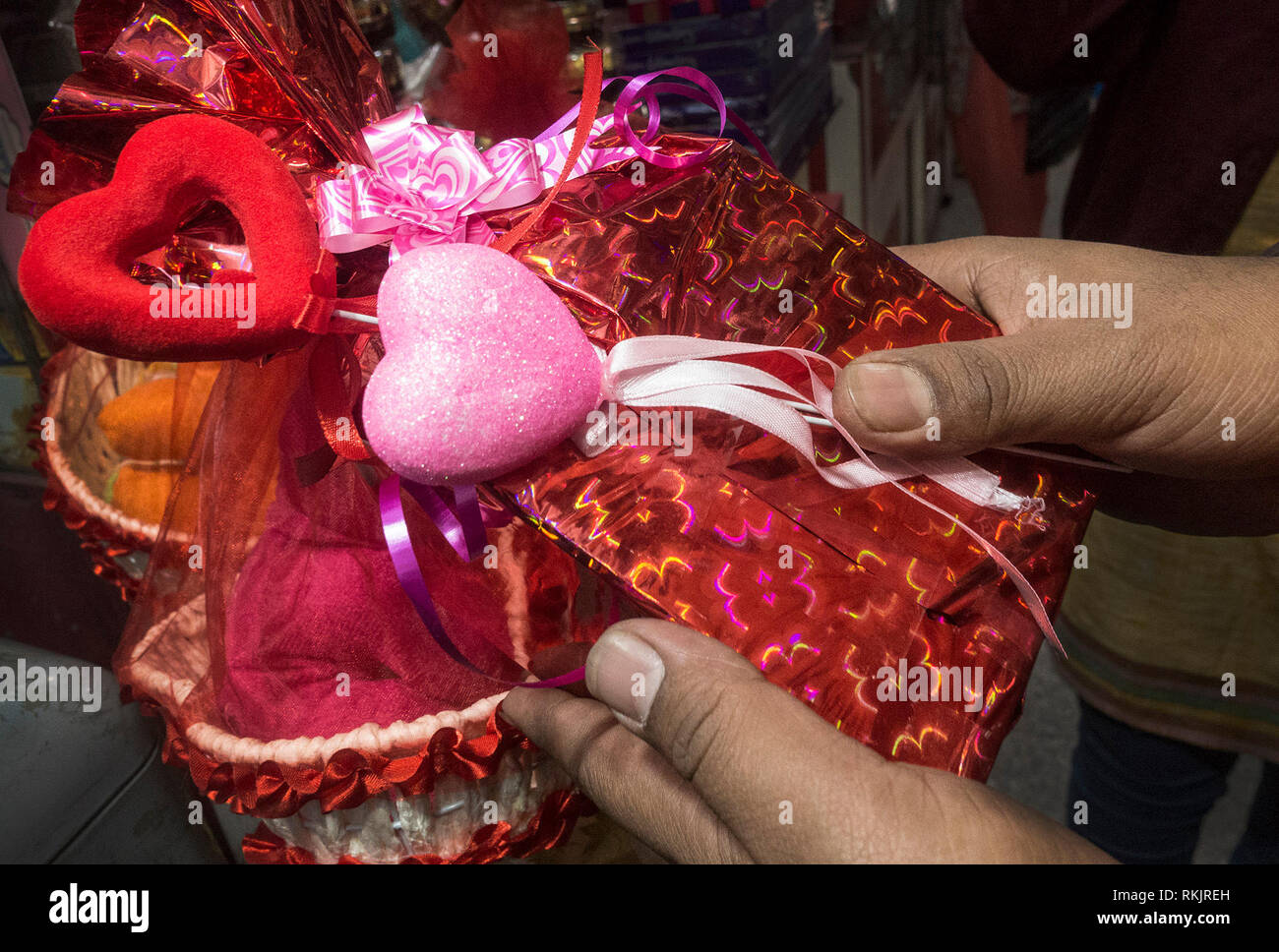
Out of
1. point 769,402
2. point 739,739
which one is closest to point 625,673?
point 739,739

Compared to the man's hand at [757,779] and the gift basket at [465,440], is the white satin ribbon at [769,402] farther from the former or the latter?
the man's hand at [757,779]

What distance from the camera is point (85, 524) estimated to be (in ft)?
2.22

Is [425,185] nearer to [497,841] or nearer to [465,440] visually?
[465,440]

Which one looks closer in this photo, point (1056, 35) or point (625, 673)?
point (625, 673)

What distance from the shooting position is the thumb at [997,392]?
1.61 feet

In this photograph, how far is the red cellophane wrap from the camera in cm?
49

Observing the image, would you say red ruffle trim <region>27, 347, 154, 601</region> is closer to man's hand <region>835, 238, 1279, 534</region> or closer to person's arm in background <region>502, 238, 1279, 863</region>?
person's arm in background <region>502, 238, 1279, 863</region>

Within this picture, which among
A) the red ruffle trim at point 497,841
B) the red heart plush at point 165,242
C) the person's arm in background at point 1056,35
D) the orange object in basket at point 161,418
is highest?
the person's arm in background at point 1056,35

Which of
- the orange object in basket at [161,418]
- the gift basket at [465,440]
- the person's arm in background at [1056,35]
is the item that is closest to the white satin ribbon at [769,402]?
the gift basket at [465,440]

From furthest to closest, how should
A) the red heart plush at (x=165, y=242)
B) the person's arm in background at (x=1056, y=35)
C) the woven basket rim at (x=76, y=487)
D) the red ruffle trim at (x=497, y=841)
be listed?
the person's arm in background at (x=1056, y=35) → the woven basket rim at (x=76, y=487) → the red ruffle trim at (x=497, y=841) → the red heart plush at (x=165, y=242)

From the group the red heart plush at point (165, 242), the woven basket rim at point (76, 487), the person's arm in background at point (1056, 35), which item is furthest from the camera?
the person's arm in background at point (1056, 35)

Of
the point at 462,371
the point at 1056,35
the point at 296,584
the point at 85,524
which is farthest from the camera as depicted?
the point at 1056,35

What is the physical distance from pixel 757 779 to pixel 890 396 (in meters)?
0.22
